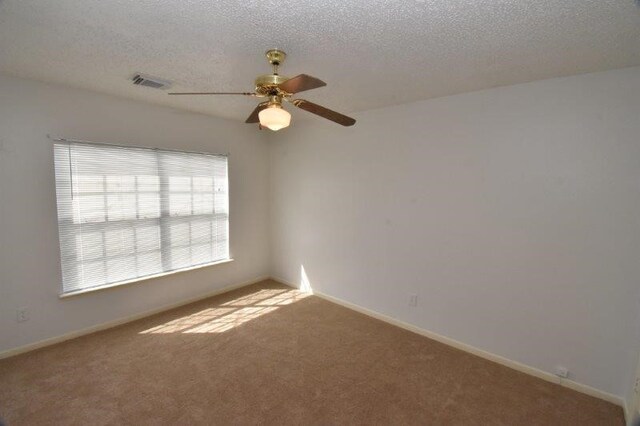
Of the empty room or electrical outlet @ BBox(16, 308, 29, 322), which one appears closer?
the empty room

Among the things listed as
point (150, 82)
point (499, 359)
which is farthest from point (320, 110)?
point (499, 359)

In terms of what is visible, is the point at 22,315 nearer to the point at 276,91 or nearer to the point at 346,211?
the point at 276,91

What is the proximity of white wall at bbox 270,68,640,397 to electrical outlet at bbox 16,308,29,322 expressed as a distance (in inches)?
124

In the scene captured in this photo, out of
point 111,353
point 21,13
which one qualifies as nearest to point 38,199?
point 111,353

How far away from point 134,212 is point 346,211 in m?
2.46

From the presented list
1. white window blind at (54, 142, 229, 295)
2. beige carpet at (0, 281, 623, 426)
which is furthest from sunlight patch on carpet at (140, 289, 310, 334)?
white window blind at (54, 142, 229, 295)

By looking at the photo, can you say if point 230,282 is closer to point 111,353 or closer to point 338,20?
point 111,353

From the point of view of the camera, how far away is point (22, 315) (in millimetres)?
2650

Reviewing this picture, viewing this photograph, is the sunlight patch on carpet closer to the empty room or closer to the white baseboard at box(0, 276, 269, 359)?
the empty room

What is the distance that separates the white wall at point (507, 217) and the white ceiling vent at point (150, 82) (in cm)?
190

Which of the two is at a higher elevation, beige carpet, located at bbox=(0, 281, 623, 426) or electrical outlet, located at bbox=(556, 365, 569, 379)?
electrical outlet, located at bbox=(556, 365, 569, 379)

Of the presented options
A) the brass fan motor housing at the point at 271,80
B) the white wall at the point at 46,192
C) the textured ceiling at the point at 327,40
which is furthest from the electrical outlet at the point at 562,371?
the white wall at the point at 46,192

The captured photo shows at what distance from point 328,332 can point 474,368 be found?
4.56 feet

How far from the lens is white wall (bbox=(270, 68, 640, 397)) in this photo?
2146 mm
